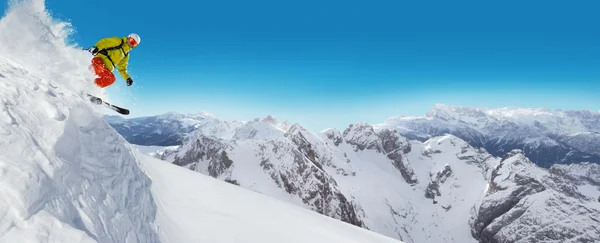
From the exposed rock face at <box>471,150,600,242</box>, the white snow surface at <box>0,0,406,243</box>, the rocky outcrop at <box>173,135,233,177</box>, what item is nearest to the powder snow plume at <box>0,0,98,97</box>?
the white snow surface at <box>0,0,406,243</box>

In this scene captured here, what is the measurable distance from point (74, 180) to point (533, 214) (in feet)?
659

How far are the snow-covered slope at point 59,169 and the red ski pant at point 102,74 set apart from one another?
928 millimetres

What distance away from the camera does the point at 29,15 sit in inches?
488

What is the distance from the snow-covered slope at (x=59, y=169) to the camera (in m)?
4.77

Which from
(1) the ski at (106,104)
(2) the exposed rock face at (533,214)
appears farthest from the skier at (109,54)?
(2) the exposed rock face at (533,214)

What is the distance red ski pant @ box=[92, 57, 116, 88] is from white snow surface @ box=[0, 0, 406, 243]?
0.37 metres

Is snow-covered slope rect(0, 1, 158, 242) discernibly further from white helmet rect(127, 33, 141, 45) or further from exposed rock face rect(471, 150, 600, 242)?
exposed rock face rect(471, 150, 600, 242)

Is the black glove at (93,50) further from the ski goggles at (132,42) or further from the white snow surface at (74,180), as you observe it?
the ski goggles at (132,42)

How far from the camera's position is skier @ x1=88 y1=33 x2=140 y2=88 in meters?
12.7

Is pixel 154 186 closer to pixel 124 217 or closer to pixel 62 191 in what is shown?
pixel 124 217

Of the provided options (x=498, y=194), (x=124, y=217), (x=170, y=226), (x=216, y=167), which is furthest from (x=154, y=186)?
(x=498, y=194)

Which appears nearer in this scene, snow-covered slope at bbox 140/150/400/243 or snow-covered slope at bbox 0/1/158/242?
snow-covered slope at bbox 0/1/158/242

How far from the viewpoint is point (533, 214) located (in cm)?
16438

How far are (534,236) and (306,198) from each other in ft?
357
